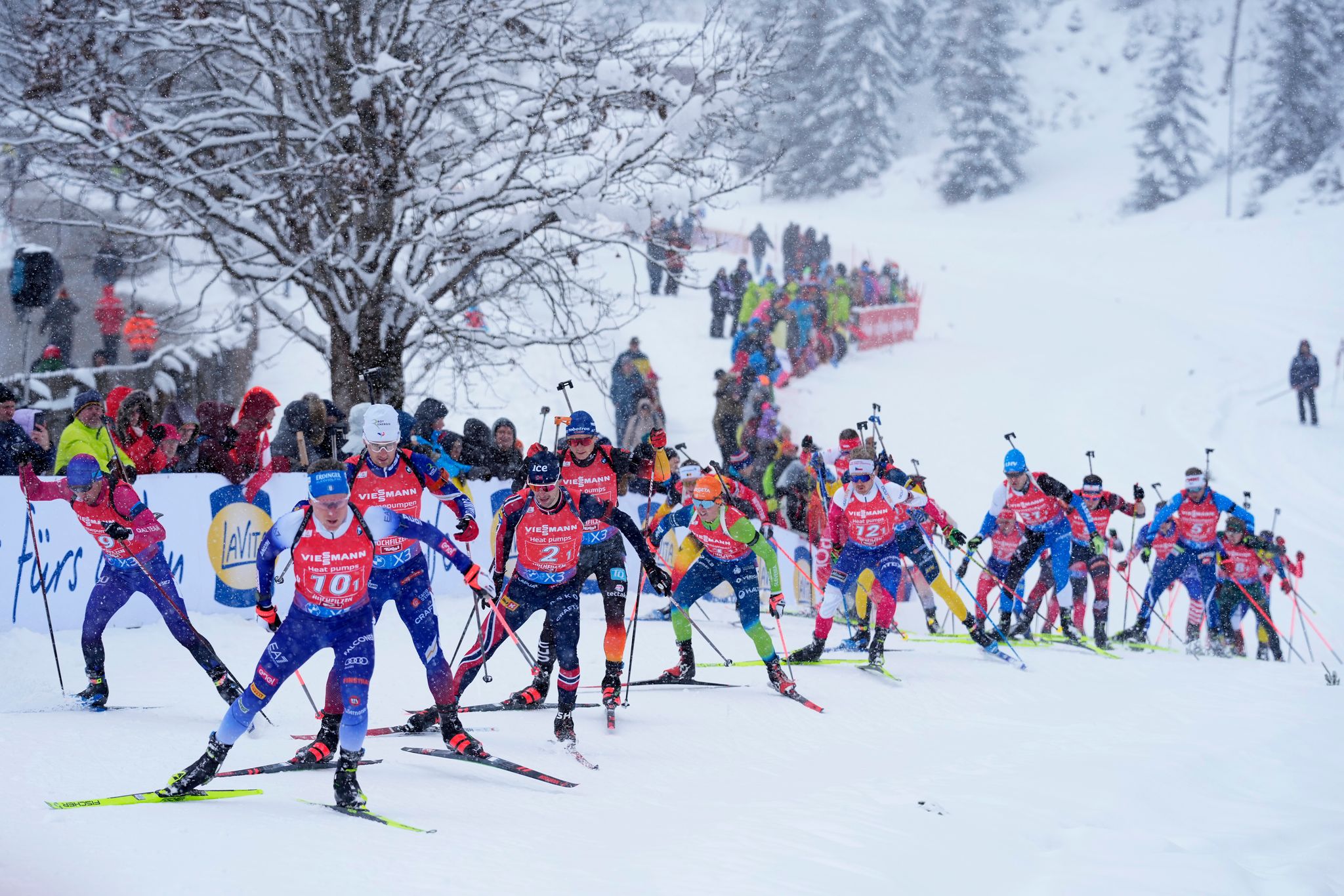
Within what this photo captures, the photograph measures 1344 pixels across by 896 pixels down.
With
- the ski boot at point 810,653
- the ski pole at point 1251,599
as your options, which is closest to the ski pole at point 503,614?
the ski boot at point 810,653

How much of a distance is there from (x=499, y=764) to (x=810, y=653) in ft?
14.2

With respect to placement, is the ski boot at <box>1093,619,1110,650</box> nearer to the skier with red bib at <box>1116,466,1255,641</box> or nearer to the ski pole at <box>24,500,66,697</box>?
the skier with red bib at <box>1116,466,1255,641</box>

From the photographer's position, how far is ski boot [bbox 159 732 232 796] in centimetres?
517

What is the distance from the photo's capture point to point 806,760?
7156mm

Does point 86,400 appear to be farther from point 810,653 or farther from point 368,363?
point 810,653

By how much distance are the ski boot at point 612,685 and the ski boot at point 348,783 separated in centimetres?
241

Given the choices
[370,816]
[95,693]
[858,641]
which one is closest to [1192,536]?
[858,641]

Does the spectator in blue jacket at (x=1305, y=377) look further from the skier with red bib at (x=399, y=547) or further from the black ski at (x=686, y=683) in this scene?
the skier with red bib at (x=399, y=547)

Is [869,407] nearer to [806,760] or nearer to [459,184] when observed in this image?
[459,184]

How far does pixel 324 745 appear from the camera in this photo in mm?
5914

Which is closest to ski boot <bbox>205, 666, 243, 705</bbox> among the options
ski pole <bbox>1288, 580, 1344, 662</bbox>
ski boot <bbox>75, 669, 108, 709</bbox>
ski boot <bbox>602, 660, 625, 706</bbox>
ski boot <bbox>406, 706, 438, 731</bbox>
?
ski boot <bbox>75, 669, 108, 709</bbox>

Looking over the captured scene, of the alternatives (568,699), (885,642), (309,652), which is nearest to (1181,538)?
(885,642)

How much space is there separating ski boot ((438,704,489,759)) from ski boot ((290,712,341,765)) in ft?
2.07

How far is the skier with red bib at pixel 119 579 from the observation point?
6.91m
